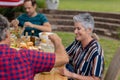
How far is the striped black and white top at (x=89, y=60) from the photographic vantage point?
3076mm

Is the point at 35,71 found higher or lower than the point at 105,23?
higher

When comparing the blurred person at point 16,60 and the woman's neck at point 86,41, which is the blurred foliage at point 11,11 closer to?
the woman's neck at point 86,41

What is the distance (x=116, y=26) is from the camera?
10.3 metres

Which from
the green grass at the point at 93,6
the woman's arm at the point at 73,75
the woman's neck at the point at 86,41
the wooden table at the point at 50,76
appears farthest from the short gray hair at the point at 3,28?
the green grass at the point at 93,6

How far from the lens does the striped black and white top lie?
3.08m

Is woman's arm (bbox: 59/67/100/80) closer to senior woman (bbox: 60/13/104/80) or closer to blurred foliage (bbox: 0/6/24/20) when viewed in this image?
senior woman (bbox: 60/13/104/80)

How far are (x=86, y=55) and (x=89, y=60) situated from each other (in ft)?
0.32

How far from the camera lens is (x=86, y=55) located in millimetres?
3238

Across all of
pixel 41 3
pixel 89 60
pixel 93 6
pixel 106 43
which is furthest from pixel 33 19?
pixel 93 6

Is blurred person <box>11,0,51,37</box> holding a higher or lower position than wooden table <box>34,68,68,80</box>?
higher

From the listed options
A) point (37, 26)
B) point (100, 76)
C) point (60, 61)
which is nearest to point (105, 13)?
point (37, 26)

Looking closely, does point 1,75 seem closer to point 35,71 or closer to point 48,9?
point 35,71

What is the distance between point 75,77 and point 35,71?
3.18 feet

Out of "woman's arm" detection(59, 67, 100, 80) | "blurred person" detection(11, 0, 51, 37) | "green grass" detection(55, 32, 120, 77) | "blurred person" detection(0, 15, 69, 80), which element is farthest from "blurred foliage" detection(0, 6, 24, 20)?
"blurred person" detection(0, 15, 69, 80)
